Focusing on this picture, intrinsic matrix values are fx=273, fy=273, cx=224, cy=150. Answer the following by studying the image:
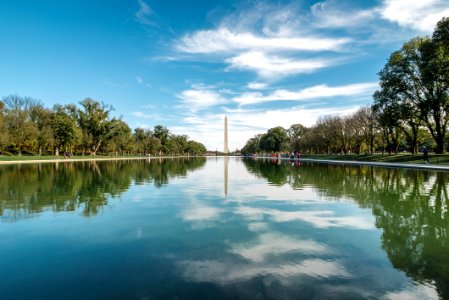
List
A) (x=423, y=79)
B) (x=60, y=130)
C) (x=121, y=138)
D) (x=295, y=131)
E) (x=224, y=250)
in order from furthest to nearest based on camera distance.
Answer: (x=295, y=131) → (x=121, y=138) → (x=60, y=130) → (x=423, y=79) → (x=224, y=250)

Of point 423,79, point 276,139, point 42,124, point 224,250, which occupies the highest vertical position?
point 423,79

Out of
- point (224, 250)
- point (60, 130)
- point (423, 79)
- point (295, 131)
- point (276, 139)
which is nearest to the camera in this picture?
point (224, 250)

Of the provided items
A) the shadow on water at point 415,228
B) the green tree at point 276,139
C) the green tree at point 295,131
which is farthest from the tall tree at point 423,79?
the green tree at point 276,139

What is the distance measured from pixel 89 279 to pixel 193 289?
1.72m

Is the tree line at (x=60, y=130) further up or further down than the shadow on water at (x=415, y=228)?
further up

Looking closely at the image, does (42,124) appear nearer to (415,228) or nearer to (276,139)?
(415,228)

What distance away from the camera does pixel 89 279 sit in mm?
4344

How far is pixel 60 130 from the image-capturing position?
192ft

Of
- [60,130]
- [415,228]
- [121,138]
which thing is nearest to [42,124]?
[60,130]

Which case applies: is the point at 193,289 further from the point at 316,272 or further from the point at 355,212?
the point at 355,212

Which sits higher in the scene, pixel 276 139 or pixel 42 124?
pixel 42 124

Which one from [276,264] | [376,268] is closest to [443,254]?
[376,268]

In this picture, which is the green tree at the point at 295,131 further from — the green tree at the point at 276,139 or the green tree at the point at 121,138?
the green tree at the point at 121,138

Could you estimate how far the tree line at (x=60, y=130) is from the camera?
2173 inches
